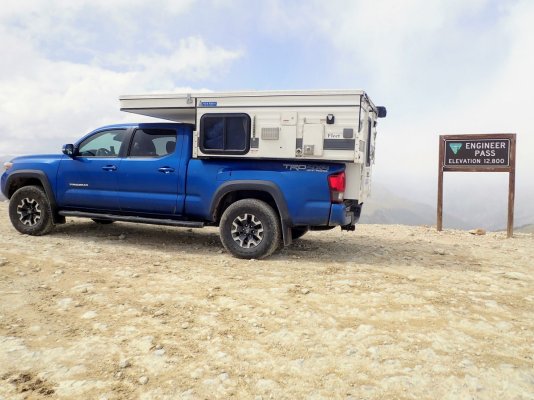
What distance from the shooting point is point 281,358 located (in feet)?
9.25

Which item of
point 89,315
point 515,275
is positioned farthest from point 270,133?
point 515,275

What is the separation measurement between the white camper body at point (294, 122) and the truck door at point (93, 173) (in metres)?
0.98

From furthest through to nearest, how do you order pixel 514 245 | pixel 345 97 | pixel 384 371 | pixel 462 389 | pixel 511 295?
pixel 514 245
pixel 345 97
pixel 511 295
pixel 384 371
pixel 462 389

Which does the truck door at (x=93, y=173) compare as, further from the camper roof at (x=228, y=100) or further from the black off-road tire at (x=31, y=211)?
the camper roof at (x=228, y=100)

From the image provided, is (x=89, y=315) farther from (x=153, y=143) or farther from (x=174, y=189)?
(x=153, y=143)

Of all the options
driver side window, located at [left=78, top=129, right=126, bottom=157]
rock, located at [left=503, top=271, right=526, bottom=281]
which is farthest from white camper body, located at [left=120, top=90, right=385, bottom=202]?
rock, located at [left=503, top=271, right=526, bottom=281]

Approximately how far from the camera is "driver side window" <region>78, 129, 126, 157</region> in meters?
6.73

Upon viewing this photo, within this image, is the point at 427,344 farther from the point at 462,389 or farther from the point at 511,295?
the point at 511,295

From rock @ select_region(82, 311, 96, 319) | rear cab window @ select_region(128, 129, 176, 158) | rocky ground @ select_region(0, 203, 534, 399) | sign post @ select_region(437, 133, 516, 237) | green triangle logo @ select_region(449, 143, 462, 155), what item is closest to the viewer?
rocky ground @ select_region(0, 203, 534, 399)

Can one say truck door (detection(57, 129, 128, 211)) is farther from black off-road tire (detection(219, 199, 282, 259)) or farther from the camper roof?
black off-road tire (detection(219, 199, 282, 259))

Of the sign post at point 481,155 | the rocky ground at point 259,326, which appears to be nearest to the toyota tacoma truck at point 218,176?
the rocky ground at point 259,326

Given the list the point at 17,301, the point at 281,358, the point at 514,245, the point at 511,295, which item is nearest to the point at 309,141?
the point at 511,295

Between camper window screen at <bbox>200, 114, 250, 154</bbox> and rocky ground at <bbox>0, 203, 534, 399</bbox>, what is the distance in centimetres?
163

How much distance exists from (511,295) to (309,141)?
10.1ft
